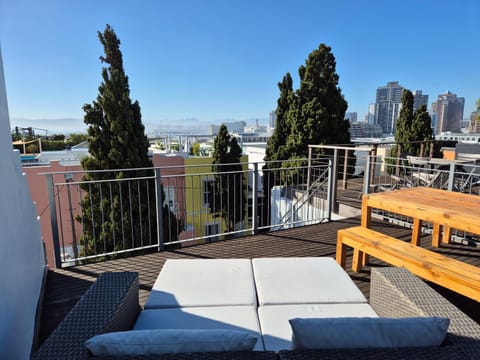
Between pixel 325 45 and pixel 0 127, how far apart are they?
457 inches

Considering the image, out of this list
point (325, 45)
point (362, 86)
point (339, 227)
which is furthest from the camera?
point (362, 86)

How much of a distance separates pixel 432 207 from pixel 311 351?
7.45ft

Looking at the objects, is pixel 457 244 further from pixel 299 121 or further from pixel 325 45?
pixel 325 45

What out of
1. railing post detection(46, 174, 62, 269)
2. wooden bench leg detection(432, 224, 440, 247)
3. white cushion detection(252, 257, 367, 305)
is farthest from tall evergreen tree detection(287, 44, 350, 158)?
railing post detection(46, 174, 62, 269)

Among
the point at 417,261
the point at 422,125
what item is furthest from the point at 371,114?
the point at 417,261

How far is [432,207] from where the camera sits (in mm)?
2580

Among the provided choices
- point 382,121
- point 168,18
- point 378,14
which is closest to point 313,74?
point 378,14

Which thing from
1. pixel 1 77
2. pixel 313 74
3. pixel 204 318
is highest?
pixel 313 74

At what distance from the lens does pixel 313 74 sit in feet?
37.2

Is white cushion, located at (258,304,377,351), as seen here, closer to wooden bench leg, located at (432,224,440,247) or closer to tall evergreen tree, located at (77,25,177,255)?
wooden bench leg, located at (432,224,440,247)

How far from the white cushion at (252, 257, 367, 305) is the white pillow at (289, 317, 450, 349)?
82 cm

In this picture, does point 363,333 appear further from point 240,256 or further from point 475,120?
point 475,120

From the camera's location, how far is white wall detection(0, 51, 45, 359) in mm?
1570

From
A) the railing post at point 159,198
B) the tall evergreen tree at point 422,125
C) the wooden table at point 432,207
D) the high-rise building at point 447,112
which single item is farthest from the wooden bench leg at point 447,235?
the high-rise building at point 447,112
